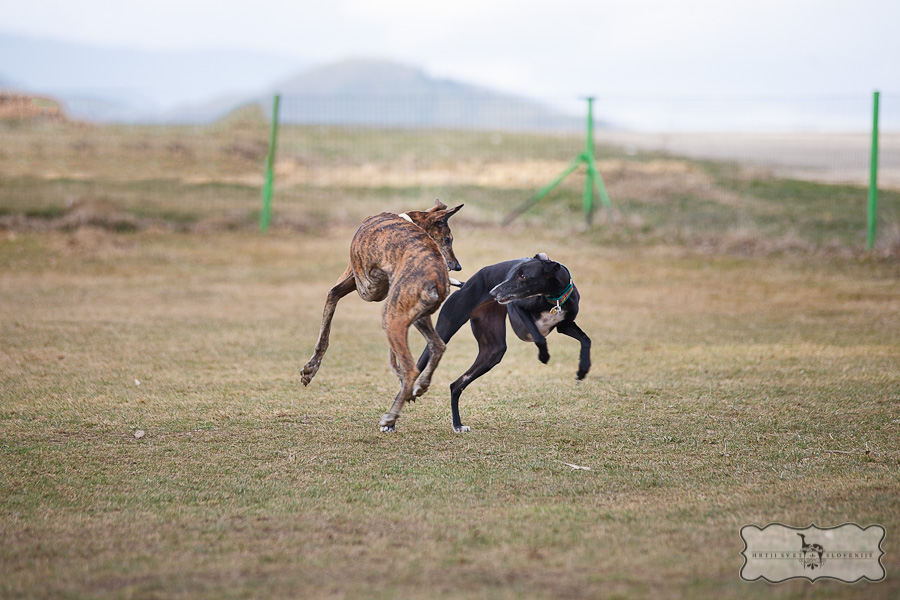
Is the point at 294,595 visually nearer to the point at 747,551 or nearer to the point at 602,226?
the point at 747,551

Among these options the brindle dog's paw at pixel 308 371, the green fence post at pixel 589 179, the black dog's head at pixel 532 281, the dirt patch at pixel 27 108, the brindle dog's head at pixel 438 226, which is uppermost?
the dirt patch at pixel 27 108

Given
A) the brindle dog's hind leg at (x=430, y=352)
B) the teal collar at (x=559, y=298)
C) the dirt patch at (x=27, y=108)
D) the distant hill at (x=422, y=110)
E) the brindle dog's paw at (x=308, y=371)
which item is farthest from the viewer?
the dirt patch at (x=27, y=108)

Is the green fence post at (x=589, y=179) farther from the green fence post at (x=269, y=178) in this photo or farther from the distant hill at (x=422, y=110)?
the green fence post at (x=269, y=178)

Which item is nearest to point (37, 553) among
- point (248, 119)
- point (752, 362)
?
point (752, 362)

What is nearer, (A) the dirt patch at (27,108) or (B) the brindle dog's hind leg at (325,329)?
(B) the brindle dog's hind leg at (325,329)

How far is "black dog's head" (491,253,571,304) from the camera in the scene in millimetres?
5743

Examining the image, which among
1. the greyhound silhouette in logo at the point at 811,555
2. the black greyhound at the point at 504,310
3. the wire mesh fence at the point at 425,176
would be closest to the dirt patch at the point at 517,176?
the wire mesh fence at the point at 425,176

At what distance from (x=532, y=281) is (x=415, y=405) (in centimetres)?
150

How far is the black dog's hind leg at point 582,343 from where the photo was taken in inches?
234

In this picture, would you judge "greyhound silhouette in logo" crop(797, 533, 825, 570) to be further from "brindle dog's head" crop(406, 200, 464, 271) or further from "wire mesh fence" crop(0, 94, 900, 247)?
"wire mesh fence" crop(0, 94, 900, 247)

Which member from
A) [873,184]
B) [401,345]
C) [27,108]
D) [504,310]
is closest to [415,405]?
[504,310]

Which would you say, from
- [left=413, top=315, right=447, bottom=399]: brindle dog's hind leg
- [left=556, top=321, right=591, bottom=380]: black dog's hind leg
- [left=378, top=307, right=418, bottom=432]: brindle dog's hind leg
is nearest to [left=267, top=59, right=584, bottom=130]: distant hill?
[left=556, top=321, right=591, bottom=380]: black dog's hind leg

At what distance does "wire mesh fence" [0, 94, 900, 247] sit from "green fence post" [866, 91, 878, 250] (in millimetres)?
192

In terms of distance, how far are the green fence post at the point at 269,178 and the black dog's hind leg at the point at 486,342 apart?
33.4ft
